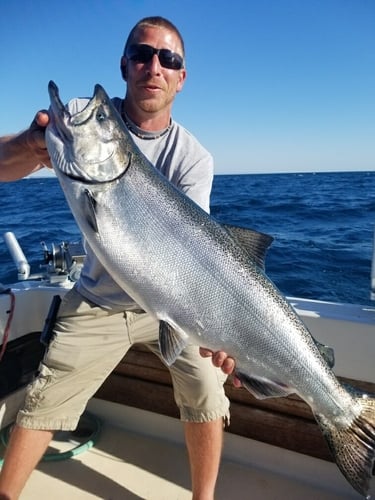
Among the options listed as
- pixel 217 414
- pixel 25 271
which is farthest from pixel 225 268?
pixel 25 271

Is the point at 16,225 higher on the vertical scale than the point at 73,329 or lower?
lower

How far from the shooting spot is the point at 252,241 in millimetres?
2436

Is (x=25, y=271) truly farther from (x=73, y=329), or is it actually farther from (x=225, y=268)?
(x=225, y=268)

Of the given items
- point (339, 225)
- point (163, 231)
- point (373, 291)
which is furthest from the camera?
point (339, 225)

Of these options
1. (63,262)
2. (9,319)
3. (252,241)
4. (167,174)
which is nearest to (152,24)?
(167,174)

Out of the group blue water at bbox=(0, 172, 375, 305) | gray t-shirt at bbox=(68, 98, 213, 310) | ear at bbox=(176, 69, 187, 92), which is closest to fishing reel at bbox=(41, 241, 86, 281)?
gray t-shirt at bbox=(68, 98, 213, 310)

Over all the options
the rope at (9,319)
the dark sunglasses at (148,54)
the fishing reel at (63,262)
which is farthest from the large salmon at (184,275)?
the fishing reel at (63,262)

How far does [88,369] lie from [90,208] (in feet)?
3.79

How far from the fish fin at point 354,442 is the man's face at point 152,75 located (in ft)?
6.99

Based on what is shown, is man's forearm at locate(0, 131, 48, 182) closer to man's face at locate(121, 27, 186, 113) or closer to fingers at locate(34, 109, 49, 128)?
fingers at locate(34, 109, 49, 128)

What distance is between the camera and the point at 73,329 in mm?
2807

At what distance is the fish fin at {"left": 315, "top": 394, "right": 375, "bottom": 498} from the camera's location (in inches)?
90.6

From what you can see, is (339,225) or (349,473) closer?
(349,473)

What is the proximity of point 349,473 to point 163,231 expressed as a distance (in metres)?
1.59
